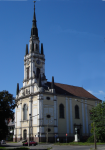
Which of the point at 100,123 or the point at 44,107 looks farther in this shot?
the point at 44,107

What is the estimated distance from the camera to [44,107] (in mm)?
52438

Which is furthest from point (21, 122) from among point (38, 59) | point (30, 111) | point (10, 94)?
point (10, 94)

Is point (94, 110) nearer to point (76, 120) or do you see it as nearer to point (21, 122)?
point (76, 120)

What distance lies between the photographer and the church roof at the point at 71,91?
58.5 metres

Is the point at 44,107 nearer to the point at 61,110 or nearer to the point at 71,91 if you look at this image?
the point at 61,110

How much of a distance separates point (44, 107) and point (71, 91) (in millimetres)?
12237

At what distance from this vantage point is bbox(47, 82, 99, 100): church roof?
192ft

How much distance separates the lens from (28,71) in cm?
5975

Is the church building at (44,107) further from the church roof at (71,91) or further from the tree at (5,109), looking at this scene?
the tree at (5,109)

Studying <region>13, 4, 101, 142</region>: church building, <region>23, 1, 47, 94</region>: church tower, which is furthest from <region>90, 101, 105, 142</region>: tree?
<region>23, 1, 47, 94</region>: church tower

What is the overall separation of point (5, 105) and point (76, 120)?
32195 mm

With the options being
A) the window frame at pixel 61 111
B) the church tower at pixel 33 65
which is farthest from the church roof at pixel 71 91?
the church tower at pixel 33 65

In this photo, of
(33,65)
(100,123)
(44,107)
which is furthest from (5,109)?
(33,65)

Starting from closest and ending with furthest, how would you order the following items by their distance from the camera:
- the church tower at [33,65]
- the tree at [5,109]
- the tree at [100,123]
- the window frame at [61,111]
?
the tree at [5,109], the tree at [100,123], the window frame at [61,111], the church tower at [33,65]
